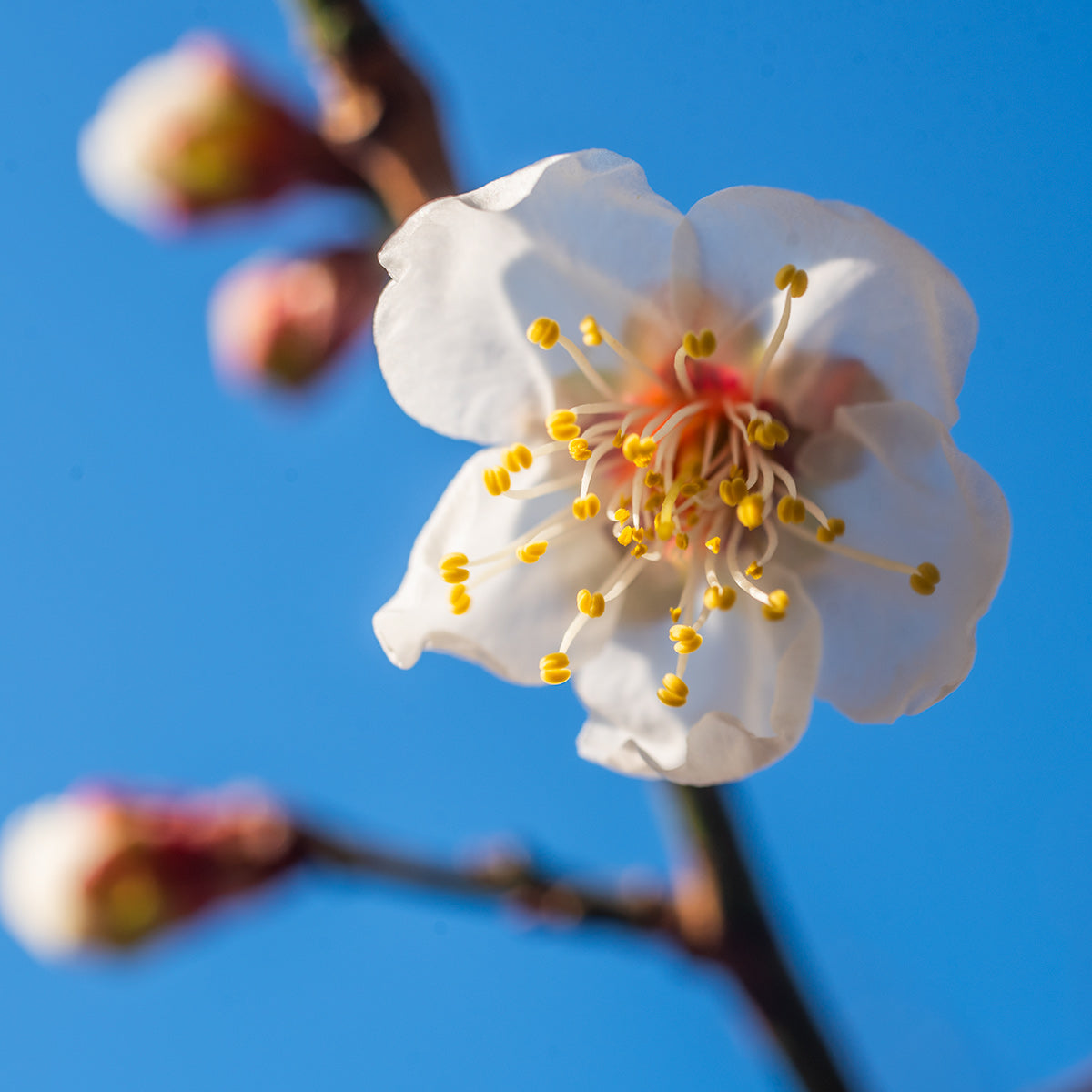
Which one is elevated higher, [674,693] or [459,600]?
[459,600]

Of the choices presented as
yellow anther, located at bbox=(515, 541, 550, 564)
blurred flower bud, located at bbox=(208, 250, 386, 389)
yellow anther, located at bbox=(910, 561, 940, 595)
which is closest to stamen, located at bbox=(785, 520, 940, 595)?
yellow anther, located at bbox=(910, 561, 940, 595)

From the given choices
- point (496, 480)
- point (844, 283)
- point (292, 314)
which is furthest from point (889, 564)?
point (292, 314)

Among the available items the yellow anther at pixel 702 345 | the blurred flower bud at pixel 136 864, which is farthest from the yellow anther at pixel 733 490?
the blurred flower bud at pixel 136 864

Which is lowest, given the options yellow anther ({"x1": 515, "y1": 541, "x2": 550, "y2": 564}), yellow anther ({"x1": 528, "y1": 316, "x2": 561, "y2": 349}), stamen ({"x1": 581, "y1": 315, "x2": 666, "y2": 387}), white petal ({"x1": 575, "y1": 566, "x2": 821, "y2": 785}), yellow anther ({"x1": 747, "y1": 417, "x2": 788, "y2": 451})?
white petal ({"x1": 575, "y1": 566, "x2": 821, "y2": 785})

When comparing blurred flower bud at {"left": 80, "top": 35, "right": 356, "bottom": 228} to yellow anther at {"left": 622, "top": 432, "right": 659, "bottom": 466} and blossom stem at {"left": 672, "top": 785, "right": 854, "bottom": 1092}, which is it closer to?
yellow anther at {"left": 622, "top": 432, "right": 659, "bottom": 466}

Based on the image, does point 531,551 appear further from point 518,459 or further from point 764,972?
point 764,972

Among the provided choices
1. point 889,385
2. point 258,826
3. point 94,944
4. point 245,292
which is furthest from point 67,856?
point 889,385

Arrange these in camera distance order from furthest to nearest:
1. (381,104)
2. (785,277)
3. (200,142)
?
(200,142) < (381,104) < (785,277)
